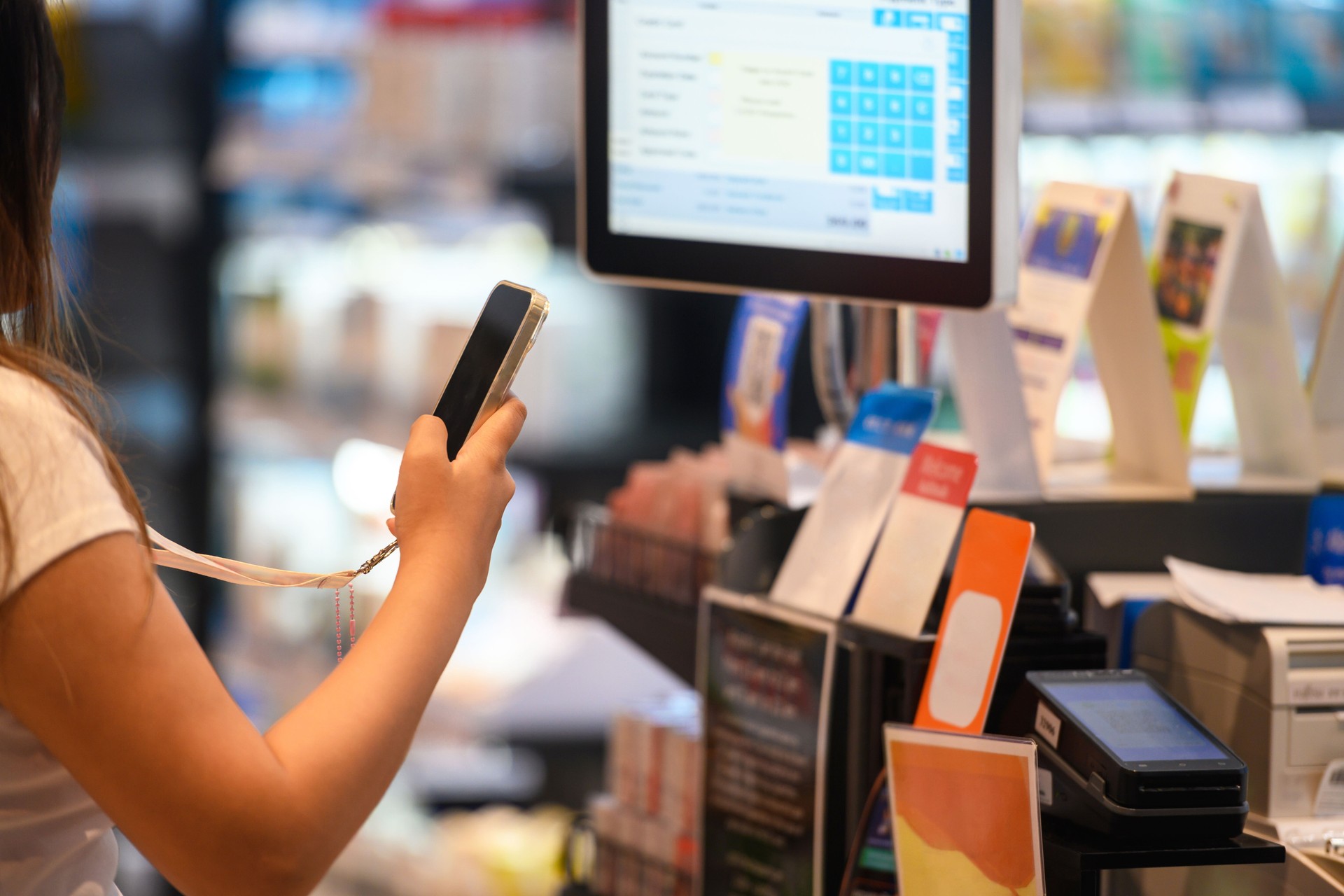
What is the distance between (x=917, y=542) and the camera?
1143 millimetres

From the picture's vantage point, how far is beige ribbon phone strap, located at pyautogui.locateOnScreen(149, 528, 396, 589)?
894 mm

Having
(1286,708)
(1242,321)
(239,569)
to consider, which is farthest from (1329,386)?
(239,569)

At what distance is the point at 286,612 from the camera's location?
3.25m

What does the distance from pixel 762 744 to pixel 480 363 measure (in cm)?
53

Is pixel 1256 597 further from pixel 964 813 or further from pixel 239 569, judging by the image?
pixel 239 569

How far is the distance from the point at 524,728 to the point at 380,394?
35.0 inches

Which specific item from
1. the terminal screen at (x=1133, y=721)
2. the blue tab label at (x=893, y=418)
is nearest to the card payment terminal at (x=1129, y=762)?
the terminal screen at (x=1133, y=721)

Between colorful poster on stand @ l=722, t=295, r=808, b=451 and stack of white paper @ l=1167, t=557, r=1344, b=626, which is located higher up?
colorful poster on stand @ l=722, t=295, r=808, b=451

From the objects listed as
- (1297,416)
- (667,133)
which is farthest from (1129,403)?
(667,133)

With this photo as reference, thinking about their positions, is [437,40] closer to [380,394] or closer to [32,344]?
[380,394]

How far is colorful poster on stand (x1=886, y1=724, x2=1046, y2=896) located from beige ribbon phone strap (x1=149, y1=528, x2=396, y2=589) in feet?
1.39

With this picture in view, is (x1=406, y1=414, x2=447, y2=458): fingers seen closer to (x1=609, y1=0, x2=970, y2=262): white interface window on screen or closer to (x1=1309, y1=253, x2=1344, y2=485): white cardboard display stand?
(x1=609, y1=0, x2=970, y2=262): white interface window on screen

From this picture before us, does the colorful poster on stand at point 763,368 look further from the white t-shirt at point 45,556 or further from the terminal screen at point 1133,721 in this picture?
the white t-shirt at point 45,556

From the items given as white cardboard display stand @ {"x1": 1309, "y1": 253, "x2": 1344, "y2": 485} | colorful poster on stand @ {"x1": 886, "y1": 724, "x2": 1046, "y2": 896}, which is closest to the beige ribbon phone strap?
colorful poster on stand @ {"x1": 886, "y1": 724, "x2": 1046, "y2": 896}
